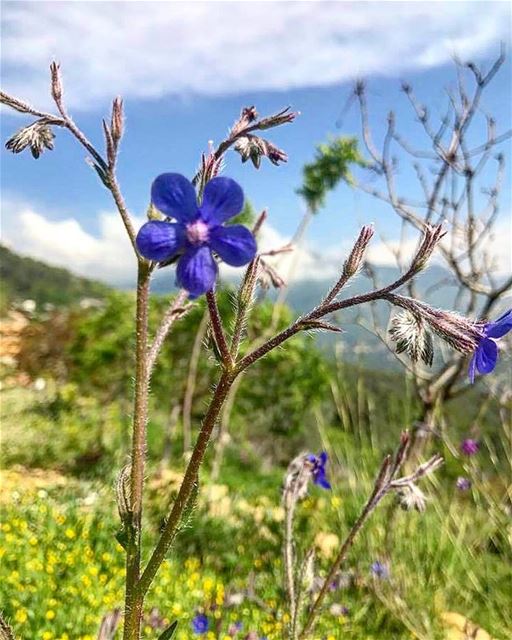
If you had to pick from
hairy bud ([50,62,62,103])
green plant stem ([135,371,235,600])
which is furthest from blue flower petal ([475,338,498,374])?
hairy bud ([50,62,62,103])

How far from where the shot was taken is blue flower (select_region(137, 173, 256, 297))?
1194mm

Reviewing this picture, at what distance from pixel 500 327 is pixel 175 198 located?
0.61 m

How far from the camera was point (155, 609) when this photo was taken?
3582 millimetres

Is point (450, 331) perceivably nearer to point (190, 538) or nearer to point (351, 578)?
point (351, 578)

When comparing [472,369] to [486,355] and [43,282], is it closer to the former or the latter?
[486,355]

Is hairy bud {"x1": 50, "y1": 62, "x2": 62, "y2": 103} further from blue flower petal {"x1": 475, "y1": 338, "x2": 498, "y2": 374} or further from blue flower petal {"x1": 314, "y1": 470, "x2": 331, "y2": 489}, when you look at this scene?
blue flower petal {"x1": 314, "y1": 470, "x2": 331, "y2": 489}

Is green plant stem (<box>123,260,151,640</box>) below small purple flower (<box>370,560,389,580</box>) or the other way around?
the other way around

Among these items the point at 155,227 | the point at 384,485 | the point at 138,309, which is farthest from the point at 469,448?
the point at 155,227

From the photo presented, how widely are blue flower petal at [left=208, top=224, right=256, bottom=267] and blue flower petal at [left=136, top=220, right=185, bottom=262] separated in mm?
62

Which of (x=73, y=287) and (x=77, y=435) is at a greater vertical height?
(x=73, y=287)

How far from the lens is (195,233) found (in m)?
1.22

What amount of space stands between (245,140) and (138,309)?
444 millimetres

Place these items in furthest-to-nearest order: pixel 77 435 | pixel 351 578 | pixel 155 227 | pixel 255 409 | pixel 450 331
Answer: pixel 255 409
pixel 77 435
pixel 351 578
pixel 450 331
pixel 155 227

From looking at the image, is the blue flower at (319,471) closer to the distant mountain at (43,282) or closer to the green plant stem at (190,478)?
the green plant stem at (190,478)
